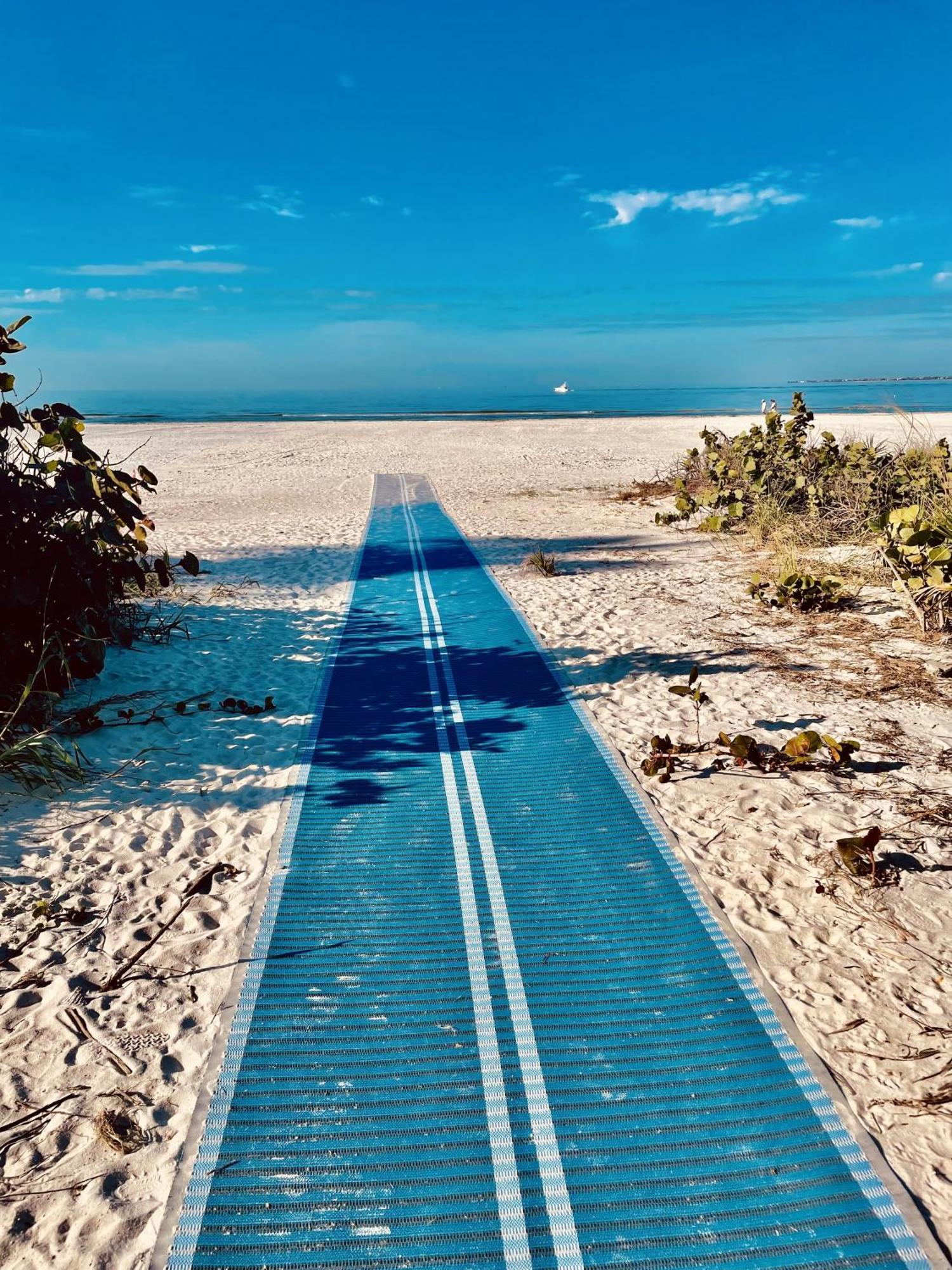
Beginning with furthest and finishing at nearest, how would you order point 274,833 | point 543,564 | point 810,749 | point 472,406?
point 472,406, point 543,564, point 810,749, point 274,833

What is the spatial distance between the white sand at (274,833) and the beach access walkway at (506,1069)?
199mm

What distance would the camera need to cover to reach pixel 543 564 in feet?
38.5

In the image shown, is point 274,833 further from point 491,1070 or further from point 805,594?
point 805,594

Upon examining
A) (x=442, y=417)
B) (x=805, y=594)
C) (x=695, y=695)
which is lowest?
(x=695, y=695)

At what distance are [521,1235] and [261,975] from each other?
1601mm

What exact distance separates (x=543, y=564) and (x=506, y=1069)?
8.96 m

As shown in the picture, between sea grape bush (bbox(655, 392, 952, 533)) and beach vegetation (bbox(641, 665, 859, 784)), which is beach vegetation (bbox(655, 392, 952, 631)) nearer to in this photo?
sea grape bush (bbox(655, 392, 952, 533))

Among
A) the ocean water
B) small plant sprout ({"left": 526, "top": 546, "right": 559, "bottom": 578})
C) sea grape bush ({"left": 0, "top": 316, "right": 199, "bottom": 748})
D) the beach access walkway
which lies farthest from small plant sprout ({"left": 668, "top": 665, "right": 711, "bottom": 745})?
the ocean water

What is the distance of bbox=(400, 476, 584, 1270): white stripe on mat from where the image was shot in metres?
2.61

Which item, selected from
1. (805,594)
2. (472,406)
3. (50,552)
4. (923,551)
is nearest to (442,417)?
(472,406)

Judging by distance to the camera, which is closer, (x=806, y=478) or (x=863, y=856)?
(x=863, y=856)

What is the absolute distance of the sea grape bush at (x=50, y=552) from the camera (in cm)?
607

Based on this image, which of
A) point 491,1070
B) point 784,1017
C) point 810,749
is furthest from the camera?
point 810,749

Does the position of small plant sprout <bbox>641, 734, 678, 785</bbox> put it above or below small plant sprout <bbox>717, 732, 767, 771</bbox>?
below
